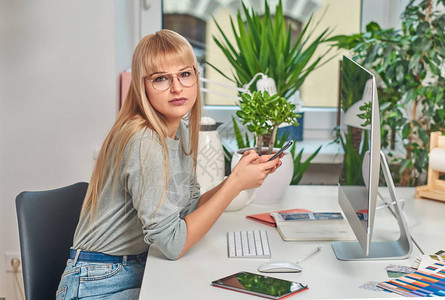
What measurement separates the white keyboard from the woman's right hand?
0.49ft

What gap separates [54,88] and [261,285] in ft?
4.60

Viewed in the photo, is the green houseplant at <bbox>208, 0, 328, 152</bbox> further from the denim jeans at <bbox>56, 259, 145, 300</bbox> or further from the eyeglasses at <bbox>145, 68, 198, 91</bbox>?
the denim jeans at <bbox>56, 259, 145, 300</bbox>

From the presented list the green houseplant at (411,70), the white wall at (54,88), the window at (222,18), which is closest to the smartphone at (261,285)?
the white wall at (54,88)

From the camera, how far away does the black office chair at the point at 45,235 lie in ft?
5.22

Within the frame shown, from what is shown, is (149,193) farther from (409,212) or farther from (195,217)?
(409,212)

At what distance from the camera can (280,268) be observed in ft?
4.47

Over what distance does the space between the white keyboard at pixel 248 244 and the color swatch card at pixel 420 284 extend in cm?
33

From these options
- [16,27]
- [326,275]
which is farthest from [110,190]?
[16,27]

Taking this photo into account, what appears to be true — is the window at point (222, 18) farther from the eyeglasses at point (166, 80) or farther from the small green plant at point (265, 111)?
the eyeglasses at point (166, 80)

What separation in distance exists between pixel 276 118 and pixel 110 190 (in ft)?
1.87

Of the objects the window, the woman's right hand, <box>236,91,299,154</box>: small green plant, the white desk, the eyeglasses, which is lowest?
the white desk

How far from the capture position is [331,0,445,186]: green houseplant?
2.60 meters

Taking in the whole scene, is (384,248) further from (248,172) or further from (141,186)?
(141,186)

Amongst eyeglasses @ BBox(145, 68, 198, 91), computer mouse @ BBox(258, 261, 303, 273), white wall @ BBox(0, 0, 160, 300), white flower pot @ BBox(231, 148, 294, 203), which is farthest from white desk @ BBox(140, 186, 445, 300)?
white wall @ BBox(0, 0, 160, 300)
